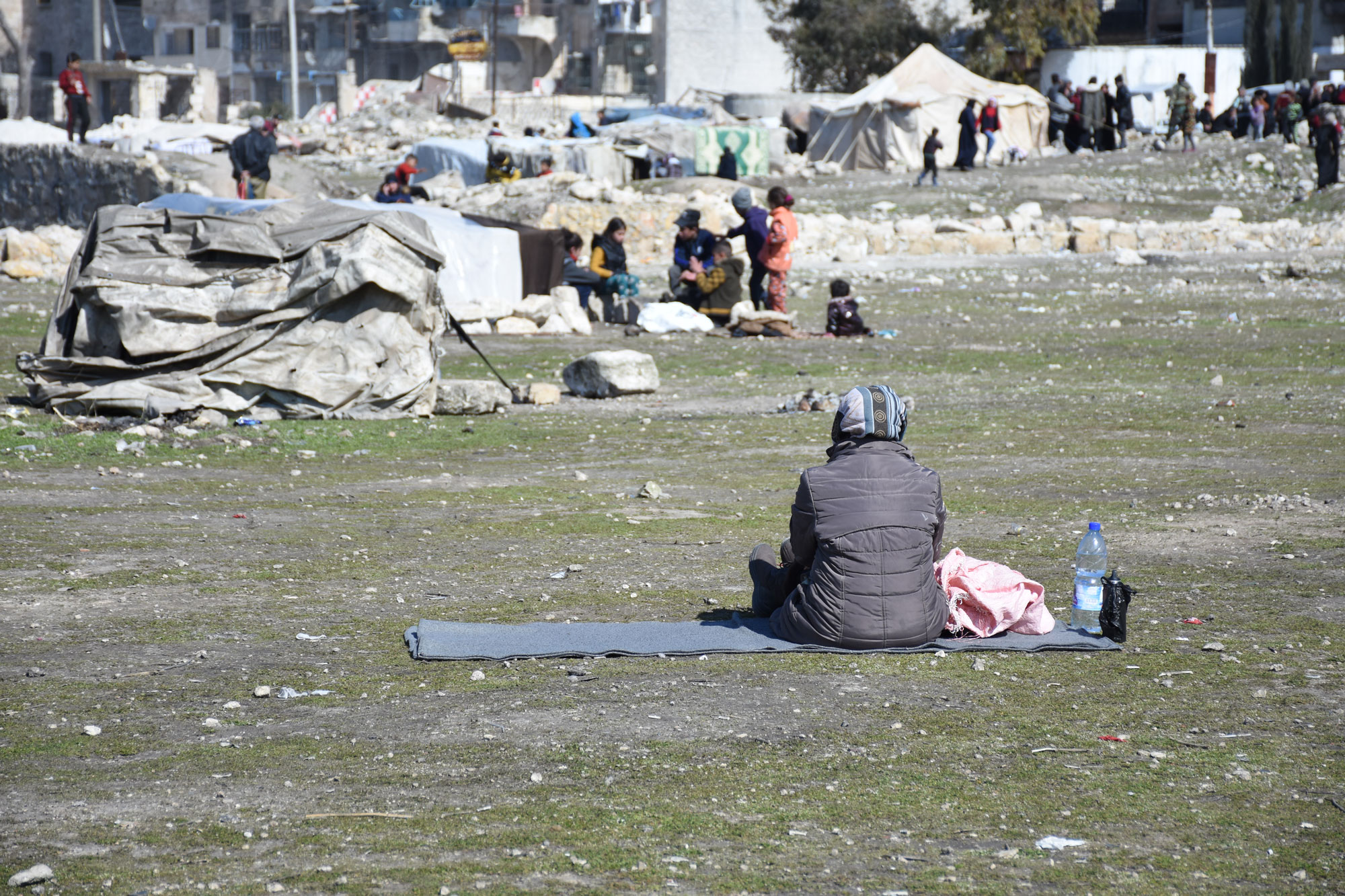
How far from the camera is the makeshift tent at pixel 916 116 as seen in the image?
39.2 meters

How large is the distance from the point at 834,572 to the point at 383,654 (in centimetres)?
170

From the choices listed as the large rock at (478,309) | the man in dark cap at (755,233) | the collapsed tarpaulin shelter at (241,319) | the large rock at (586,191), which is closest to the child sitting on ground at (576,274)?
the large rock at (478,309)

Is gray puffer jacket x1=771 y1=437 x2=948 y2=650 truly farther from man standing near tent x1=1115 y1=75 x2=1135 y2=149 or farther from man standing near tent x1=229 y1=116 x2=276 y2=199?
man standing near tent x1=1115 y1=75 x2=1135 y2=149

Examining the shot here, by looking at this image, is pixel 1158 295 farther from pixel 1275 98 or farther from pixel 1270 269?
pixel 1275 98

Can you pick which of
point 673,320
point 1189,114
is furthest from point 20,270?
point 1189,114

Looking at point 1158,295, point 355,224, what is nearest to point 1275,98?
point 1158,295

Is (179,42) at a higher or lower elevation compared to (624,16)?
lower

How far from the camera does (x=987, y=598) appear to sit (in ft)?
17.5

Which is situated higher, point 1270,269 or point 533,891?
point 1270,269

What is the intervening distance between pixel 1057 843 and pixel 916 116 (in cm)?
3742

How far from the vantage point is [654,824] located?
364 cm

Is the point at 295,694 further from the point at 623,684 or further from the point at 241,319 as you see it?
the point at 241,319

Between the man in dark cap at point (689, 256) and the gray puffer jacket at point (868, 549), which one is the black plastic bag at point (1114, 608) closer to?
the gray puffer jacket at point (868, 549)

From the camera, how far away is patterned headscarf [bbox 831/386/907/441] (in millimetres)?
5141
